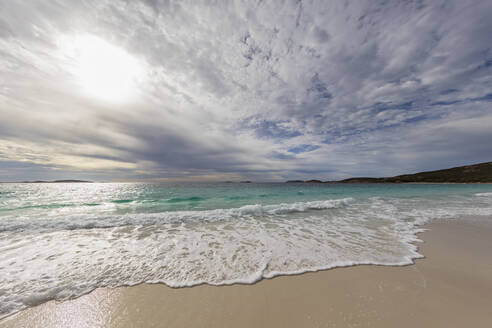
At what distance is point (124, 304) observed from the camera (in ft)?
9.46

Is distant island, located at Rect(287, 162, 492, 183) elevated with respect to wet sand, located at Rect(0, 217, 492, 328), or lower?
elevated

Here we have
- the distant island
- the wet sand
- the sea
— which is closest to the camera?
the wet sand

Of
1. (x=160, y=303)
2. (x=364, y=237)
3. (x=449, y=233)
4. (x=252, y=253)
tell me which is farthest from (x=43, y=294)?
(x=449, y=233)

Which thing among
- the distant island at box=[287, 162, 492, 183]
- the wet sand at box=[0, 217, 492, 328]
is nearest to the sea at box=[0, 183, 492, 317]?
the wet sand at box=[0, 217, 492, 328]

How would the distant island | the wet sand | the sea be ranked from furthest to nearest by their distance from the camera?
the distant island
the sea
the wet sand

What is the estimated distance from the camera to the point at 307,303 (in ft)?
9.24

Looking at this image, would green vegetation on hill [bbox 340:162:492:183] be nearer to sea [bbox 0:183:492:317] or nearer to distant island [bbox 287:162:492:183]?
Result: distant island [bbox 287:162:492:183]

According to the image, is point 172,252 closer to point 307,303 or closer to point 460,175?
point 307,303

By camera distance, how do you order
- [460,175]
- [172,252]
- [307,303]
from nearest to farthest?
[307,303] → [172,252] → [460,175]

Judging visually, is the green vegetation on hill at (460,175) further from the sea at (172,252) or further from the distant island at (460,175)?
the sea at (172,252)

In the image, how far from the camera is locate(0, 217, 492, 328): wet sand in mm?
2467

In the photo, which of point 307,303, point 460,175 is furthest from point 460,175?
point 307,303

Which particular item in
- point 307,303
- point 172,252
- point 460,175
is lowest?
point 172,252

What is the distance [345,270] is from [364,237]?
2.99m
